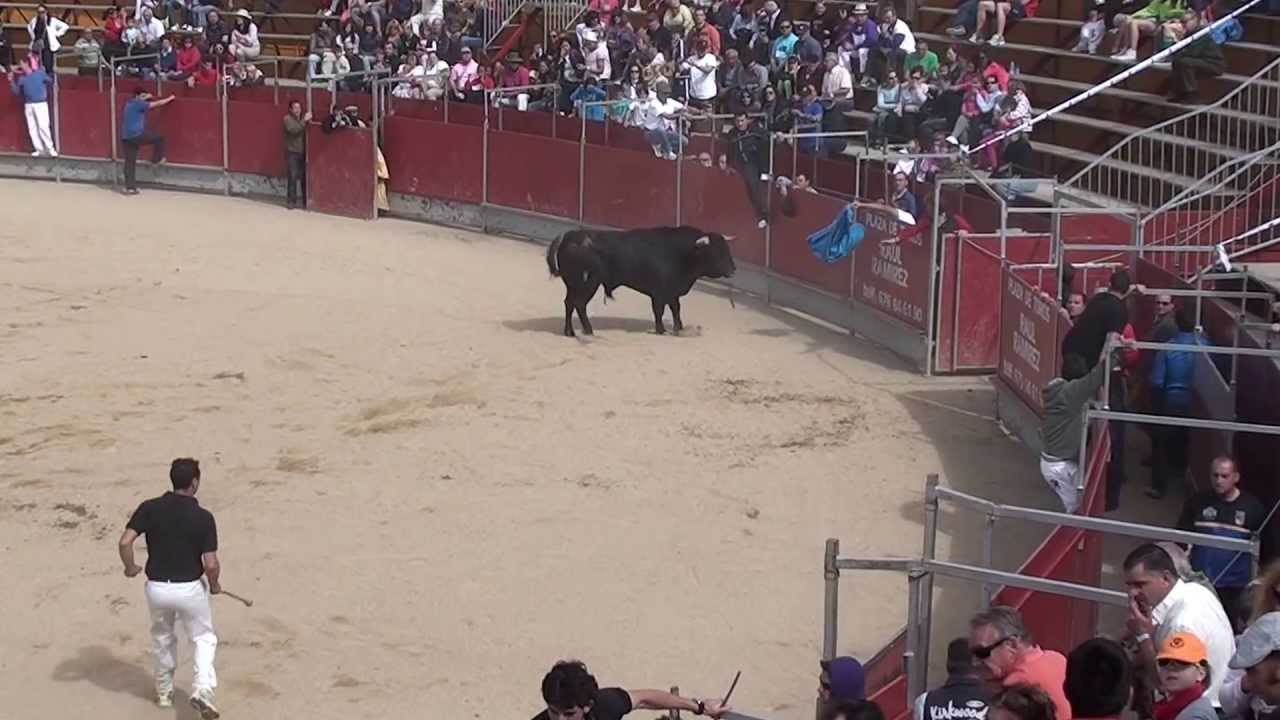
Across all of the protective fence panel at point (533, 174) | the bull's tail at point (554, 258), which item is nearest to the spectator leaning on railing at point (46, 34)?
the protective fence panel at point (533, 174)

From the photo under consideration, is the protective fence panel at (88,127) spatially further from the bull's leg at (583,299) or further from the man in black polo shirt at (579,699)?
the man in black polo shirt at (579,699)

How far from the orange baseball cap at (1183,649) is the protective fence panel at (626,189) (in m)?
16.0

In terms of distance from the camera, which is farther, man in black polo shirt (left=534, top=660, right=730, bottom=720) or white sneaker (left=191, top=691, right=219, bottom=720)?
white sneaker (left=191, top=691, right=219, bottom=720)

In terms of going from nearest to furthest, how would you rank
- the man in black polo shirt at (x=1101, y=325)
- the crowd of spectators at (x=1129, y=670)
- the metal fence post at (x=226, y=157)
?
the crowd of spectators at (x=1129, y=670) < the man in black polo shirt at (x=1101, y=325) < the metal fence post at (x=226, y=157)

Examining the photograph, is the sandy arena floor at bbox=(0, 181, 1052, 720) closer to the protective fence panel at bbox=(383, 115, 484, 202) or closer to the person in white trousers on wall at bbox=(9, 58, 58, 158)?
the protective fence panel at bbox=(383, 115, 484, 202)

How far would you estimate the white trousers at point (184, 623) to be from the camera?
30.5 feet

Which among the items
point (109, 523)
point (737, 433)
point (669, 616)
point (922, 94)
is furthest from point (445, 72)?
point (669, 616)

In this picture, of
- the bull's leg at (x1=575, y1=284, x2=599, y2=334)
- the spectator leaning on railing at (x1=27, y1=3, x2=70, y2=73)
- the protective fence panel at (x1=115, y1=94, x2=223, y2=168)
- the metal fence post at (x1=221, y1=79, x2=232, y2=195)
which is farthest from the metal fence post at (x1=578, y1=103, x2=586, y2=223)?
the spectator leaning on railing at (x1=27, y1=3, x2=70, y2=73)

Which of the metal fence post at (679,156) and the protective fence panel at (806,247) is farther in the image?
the metal fence post at (679,156)

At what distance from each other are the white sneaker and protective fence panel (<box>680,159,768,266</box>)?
11698mm

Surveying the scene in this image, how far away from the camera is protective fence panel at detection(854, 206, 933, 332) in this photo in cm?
1697

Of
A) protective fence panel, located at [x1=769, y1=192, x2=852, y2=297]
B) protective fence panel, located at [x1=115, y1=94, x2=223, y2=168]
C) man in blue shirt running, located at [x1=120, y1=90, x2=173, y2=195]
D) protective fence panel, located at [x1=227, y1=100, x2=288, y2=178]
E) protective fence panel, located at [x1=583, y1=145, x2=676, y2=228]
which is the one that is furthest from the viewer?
protective fence panel, located at [x1=115, y1=94, x2=223, y2=168]

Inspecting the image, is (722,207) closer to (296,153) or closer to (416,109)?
(416,109)

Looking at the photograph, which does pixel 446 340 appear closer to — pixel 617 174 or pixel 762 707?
pixel 617 174
